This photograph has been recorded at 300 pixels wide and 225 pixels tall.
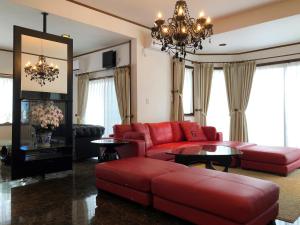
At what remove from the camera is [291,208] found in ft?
9.14

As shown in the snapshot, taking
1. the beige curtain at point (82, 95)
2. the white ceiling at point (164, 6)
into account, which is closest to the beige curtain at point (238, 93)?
the white ceiling at point (164, 6)

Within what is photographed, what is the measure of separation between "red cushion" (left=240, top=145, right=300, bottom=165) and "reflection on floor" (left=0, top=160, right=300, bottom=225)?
71.5 inches

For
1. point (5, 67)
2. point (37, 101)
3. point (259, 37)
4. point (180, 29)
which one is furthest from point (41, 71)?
point (259, 37)

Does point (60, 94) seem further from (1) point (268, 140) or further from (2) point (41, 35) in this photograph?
(1) point (268, 140)

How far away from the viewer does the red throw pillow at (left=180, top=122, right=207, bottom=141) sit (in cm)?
534

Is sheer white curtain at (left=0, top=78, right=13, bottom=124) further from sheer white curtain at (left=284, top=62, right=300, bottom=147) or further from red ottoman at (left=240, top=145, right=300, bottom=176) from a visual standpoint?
sheer white curtain at (left=284, top=62, right=300, bottom=147)

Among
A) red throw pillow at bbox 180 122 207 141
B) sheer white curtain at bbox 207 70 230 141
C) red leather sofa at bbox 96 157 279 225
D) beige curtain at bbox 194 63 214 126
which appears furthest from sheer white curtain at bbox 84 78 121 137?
red leather sofa at bbox 96 157 279 225

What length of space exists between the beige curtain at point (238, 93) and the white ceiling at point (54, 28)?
314cm

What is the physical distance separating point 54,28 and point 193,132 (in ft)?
11.8

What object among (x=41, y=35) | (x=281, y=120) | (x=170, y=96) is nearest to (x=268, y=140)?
(x=281, y=120)

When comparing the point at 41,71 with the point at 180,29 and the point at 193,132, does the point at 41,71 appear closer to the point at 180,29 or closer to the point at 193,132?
the point at 180,29

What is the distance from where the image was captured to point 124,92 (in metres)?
5.58

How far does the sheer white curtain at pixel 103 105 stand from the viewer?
6.27 meters

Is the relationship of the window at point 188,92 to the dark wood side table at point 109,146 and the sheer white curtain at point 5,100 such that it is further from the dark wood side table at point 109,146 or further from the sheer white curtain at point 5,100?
the sheer white curtain at point 5,100
